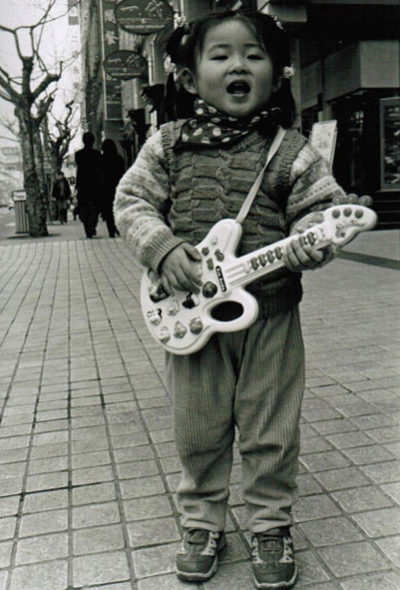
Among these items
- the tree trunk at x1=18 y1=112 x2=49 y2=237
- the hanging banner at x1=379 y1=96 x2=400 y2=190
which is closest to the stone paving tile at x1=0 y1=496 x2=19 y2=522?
the hanging banner at x1=379 y1=96 x2=400 y2=190

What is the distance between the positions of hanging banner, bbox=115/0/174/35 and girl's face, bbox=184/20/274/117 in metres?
10.6

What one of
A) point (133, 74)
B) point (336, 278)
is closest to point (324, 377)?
point (336, 278)

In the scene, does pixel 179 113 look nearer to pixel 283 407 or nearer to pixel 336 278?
pixel 283 407

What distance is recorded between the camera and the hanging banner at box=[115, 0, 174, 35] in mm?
11883

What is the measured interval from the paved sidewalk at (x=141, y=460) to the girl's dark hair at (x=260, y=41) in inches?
53.2

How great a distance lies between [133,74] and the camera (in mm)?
15438

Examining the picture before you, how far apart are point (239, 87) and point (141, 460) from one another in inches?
66.6

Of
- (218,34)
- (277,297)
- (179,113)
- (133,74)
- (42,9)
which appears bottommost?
(277,297)

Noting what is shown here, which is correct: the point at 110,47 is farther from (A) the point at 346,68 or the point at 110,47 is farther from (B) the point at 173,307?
(B) the point at 173,307

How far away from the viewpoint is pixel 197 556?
2.14 m

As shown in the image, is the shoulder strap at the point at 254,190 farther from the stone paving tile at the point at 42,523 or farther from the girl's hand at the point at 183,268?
the stone paving tile at the point at 42,523

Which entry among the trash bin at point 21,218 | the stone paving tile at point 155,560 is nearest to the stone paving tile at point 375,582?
the stone paving tile at point 155,560

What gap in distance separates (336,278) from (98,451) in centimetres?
497

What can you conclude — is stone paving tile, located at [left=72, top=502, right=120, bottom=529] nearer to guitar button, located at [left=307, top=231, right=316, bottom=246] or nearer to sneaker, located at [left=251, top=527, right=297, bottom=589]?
sneaker, located at [left=251, top=527, right=297, bottom=589]
